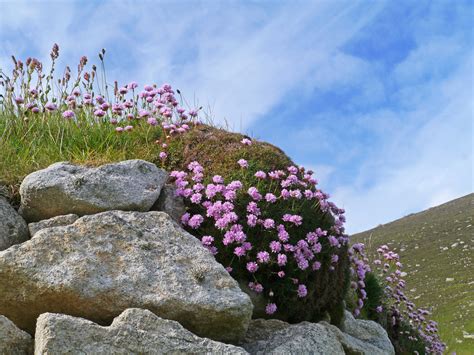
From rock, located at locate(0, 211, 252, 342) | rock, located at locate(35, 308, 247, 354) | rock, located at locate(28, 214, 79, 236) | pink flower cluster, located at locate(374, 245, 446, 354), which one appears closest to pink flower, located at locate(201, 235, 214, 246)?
rock, located at locate(0, 211, 252, 342)

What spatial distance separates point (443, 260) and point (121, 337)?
87.2 ft

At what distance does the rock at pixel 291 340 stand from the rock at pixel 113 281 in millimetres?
259

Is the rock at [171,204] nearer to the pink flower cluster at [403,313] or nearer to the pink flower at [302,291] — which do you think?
the pink flower at [302,291]

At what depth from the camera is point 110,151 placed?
834 centimetres

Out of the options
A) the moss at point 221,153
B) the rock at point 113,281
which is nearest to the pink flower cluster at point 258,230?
the moss at point 221,153

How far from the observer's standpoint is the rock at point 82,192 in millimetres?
6082

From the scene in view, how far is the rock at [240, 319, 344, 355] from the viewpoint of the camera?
524 centimetres

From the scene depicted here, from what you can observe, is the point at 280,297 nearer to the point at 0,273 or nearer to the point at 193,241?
A: the point at 193,241

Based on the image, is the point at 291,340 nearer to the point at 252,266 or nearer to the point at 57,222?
the point at 252,266

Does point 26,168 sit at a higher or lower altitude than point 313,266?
higher

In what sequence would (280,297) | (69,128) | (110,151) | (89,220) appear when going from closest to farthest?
(89,220)
(280,297)
(110,151)
(69,128)

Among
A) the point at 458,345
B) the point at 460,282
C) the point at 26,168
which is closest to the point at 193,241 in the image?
the point at 26,168

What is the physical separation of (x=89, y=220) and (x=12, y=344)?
1.48 metres

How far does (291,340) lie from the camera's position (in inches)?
210
